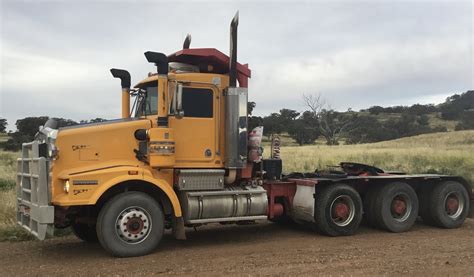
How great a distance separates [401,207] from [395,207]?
16 centimetres

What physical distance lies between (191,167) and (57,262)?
103 inches

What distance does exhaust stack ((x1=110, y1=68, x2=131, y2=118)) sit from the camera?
32.0 ft

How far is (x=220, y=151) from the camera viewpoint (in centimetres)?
909

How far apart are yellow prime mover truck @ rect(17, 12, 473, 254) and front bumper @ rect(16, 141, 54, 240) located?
0.05 feet

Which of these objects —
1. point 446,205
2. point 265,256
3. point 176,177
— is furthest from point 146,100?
point 446,205

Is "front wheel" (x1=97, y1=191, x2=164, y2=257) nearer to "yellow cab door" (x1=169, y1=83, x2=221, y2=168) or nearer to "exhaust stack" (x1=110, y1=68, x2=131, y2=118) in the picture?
"yellow cab door" (x1=169, y1=83, x2=221, y2=168)

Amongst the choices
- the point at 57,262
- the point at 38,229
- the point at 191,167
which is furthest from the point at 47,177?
the point at 191,167

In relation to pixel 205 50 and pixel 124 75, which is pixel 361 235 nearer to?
pixel 205 50

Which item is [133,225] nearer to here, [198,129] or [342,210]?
[198,129]

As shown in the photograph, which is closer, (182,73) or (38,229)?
(38,229)

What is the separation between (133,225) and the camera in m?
7.97

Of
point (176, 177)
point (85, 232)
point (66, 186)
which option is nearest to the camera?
point (66, 186)

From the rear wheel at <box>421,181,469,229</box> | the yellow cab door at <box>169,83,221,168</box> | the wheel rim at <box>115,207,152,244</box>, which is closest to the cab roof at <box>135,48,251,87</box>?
the yellow cab door at <box>169,83,221,168</box>

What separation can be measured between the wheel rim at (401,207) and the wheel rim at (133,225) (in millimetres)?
5219
